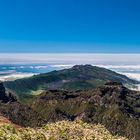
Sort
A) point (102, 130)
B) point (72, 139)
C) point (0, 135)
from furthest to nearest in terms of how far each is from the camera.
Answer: point (102, 130) → point (72, 139) → point (0, 135)

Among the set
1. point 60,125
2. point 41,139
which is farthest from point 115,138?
point 41,139

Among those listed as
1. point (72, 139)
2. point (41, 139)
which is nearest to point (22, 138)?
point (41, 139)

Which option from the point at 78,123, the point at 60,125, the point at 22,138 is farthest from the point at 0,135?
the point at 78,123

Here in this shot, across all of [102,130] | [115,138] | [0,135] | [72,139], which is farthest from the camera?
[102,130]

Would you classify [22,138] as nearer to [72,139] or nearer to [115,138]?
[72,139]

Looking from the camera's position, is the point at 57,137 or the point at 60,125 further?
the point at 60,125

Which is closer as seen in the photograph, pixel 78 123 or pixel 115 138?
pixel 115 138

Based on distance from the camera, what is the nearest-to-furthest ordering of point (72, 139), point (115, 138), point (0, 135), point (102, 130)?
point (0, 135)
point (72, 139)
point (115, 138)
point (102, 130)

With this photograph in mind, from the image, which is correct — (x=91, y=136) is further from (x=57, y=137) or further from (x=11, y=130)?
(x=11, y=130)
